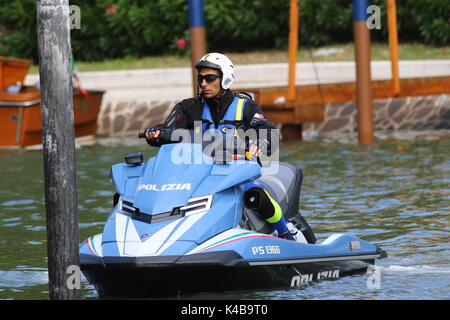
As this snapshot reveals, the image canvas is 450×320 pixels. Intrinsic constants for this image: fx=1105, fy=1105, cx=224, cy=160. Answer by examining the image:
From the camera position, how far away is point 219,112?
8.71 m

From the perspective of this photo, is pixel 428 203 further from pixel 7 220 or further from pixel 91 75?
pixel 91 75

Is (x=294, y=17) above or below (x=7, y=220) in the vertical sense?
above

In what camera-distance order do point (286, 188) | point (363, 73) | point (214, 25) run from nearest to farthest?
point (286, 188) < point (363, 73) < point (214, 25)

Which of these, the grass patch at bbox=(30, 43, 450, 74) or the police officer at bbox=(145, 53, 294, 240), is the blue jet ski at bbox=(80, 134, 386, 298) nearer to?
the police officer at bbox=(145, 53, 294, 240)

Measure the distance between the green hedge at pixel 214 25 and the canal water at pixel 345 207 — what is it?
22.7ft

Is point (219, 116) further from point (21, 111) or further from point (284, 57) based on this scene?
point (284, 57)

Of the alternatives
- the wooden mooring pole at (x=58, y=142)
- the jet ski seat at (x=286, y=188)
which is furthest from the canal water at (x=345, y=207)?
the wooden mooring pole at (x=58, y=142)

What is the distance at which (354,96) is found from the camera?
1884cm

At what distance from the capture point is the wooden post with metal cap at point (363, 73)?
56.1 feet

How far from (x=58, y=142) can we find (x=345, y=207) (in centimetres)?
546

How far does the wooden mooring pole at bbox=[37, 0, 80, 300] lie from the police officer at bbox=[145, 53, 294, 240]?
1160 mm

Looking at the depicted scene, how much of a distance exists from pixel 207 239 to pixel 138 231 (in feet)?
1.60

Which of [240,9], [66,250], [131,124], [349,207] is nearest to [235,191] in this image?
[66,250]

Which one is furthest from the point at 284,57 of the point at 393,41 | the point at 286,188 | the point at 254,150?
the point at 254,150
